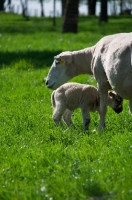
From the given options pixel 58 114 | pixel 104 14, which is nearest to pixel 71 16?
pixel 104 14

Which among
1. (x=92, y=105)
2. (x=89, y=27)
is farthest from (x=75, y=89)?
(x=89, y=27)

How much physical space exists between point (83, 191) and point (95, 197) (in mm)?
176

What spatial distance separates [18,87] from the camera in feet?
44.0

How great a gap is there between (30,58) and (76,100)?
853 centimetres

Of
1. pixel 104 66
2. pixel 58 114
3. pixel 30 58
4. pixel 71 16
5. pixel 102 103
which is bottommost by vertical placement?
pixel 71 16

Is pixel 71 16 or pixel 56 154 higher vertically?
pixel 56 154

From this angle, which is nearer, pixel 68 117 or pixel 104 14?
pixel 68 117

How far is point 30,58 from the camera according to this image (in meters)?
17.5

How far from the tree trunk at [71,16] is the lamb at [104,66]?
17330mm

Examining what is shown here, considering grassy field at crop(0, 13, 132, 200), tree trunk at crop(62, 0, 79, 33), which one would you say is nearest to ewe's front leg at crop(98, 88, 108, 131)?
grassy field at crop(0, 13, 132, 200)

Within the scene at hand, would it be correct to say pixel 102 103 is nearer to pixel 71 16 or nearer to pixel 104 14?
pixel 71 16

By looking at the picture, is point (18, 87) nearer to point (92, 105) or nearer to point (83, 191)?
point (92, 105)

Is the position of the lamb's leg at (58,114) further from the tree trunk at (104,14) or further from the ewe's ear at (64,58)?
the tree trunk at (104,14)

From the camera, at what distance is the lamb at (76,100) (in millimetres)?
9156
